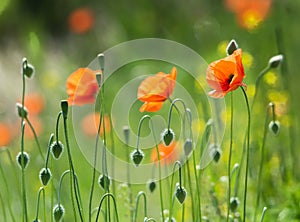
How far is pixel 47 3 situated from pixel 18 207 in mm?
3188

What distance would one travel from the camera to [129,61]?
4.14 meters

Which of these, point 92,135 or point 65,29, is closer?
point 92,135

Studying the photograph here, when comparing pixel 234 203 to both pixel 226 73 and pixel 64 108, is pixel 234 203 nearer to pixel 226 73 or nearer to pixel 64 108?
pixel 226 73

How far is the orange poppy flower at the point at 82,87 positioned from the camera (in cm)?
181

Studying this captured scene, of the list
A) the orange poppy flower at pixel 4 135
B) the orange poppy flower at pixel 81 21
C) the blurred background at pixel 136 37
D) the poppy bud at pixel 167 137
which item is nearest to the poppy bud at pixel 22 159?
the poppy bud at pixel 167 137

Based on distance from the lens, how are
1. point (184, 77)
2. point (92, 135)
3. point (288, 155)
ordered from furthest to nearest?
1. point (184, 77)
2. point (92, 135)
3. point (288, 155)

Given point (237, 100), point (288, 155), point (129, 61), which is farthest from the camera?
point (129, 61)

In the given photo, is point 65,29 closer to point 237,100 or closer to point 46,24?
point 46,24

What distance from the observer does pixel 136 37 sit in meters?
4.60

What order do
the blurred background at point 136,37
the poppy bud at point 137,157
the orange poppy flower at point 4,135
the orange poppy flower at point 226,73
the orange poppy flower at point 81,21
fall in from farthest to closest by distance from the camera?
the orange poppy flower at point 81,21 < the orange poppy flower at point 4,135 < the blurred background at point 136,37 < the poppy bud at point 137,157 < the orange poppy flower at point 226,73

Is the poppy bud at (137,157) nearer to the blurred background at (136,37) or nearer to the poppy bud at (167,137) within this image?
the poppy bud at (167,137)

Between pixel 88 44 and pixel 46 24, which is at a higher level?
pixel 46 24

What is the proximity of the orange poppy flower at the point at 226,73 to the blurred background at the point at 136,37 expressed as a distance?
0.55 meters

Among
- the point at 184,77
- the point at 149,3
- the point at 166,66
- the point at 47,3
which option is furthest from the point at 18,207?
the point at 47,3
